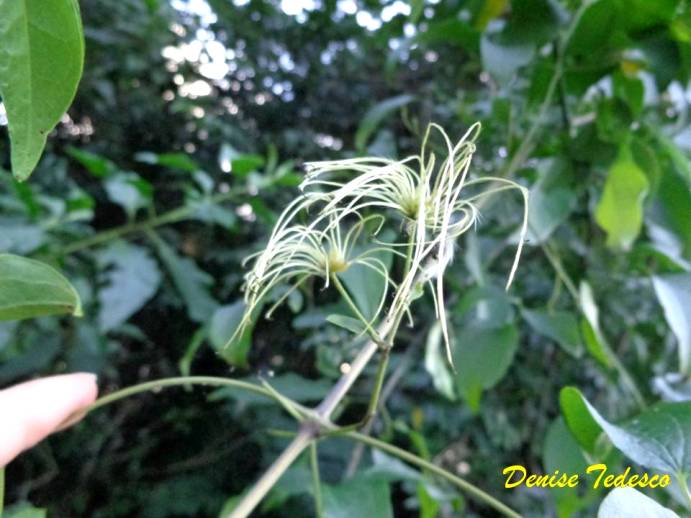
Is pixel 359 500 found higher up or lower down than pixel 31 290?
lower down

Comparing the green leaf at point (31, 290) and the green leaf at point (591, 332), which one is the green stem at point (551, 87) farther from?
the green leaf at point (31, 290)

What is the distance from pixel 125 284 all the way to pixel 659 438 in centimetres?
54

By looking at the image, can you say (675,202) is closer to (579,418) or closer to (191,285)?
(579,418)

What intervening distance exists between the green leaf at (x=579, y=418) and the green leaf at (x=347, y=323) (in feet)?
0.32

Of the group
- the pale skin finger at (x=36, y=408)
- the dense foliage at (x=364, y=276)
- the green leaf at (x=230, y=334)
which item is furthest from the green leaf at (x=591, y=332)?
the pale skin finger at (x=36, y=408)

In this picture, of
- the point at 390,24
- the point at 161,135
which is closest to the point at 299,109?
the point at 161,135

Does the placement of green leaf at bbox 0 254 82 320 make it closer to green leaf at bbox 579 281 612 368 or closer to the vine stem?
the vine stem

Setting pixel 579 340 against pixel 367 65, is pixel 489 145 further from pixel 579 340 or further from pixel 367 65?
pixel 367 65

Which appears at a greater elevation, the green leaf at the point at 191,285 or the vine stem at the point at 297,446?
the vine stem at the point at 297,446

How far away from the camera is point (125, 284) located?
687 mm

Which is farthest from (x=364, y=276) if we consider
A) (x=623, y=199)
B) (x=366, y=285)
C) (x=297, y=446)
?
(x=623, y=199)

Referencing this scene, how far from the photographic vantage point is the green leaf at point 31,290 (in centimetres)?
24

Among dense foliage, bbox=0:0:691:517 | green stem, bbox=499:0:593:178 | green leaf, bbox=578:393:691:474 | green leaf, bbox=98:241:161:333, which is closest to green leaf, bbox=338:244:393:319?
dense foliage, bbox=0:0:691:517

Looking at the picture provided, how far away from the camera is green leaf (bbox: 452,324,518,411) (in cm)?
51
